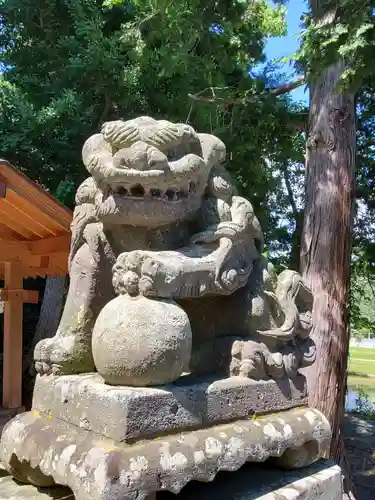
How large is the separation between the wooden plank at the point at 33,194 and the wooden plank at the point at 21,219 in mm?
383

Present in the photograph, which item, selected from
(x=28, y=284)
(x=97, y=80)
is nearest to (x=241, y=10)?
(x=97, y=80)

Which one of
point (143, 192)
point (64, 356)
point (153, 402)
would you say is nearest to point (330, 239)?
point (143, 192)

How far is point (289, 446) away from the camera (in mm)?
1878

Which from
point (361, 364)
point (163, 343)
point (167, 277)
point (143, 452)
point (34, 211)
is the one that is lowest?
point (361, 364)

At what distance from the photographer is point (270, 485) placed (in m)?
1.86

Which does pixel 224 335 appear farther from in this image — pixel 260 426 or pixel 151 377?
A: pixel 151 377

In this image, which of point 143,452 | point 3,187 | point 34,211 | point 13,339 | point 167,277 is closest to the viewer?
point 143,452

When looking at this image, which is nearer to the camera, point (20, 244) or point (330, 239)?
point (330, 239)

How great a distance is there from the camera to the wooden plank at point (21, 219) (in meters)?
4.59

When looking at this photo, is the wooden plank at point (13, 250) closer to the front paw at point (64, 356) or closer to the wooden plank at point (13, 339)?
the wooden plank at point (13, 339)

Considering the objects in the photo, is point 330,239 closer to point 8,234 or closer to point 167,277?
point 167,277

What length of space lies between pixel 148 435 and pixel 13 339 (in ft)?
16.2

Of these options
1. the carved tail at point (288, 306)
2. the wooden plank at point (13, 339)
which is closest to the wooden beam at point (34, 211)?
the wooden plank at point (13, 339)

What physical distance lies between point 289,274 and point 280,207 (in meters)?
6.61
